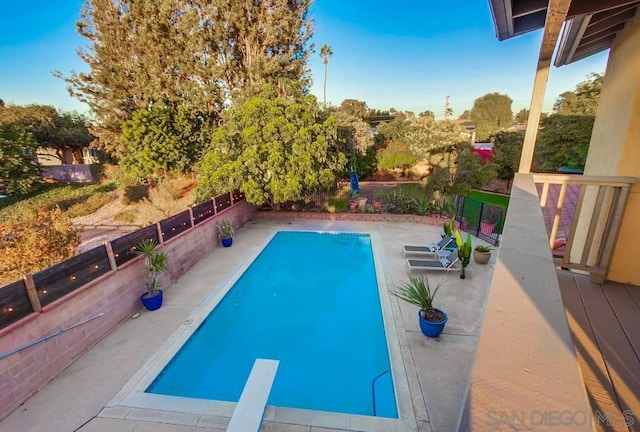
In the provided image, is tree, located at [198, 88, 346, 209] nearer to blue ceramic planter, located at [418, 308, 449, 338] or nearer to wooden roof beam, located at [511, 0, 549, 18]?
blue ceramic planter, located at [418, 308, 449, 338]

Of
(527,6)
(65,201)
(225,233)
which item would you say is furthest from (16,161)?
(527,6)

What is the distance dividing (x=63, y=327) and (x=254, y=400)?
370 cm

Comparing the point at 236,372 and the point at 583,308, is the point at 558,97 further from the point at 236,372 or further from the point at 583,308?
the point at 236,372

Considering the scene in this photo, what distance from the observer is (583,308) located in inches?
94.5

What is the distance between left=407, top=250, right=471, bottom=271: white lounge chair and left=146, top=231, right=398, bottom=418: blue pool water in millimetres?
1219

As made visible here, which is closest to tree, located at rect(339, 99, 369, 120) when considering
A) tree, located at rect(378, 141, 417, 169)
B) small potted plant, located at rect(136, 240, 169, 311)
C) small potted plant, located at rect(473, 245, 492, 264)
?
tree, located at rect(378, 141, 417, 169)

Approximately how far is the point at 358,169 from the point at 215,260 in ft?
48.4

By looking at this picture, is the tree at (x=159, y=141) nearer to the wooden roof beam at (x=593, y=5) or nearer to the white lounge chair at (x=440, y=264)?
the white lounge chair at (x=440, y=264)

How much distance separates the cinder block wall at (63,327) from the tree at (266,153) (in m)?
4.35

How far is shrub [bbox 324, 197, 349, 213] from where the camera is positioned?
13742 millimetres

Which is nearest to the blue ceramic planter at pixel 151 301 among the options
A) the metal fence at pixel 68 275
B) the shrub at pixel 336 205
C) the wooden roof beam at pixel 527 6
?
the metal fence at pixel 68 275

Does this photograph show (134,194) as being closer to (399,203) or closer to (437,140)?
(399,203)

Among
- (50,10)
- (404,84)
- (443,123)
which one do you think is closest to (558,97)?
(404,84)

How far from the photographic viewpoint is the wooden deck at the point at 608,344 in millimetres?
1482
